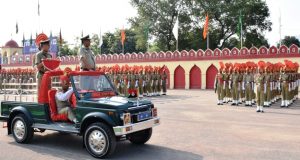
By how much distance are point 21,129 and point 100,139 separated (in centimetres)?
256

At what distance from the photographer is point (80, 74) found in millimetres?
8336

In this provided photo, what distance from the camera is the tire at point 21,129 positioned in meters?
8.76

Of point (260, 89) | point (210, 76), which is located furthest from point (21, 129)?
point (210, 76)

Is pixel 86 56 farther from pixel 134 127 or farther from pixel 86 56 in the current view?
pixel 134 127

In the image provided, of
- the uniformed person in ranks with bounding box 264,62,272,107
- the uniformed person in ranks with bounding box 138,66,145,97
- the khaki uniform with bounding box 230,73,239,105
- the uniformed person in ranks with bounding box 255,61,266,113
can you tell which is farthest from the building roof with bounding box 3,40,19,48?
the uniformed person in ranks with bounding box 255,61,266,113

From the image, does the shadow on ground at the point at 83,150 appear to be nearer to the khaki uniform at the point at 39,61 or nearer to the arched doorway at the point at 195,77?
the khaki uniform at the point at 39,61

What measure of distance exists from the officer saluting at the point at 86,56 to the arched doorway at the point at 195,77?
75.4ft

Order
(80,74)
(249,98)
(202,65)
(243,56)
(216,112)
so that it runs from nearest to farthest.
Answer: (80,74), (216,112), (249,98), (243,56), (202,65)

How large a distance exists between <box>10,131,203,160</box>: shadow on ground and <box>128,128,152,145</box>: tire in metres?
0.13

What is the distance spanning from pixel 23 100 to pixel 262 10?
4693 centimetres

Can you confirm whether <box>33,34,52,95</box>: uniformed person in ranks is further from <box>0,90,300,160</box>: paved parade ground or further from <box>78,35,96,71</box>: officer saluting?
<box>0,90,300,160</box>: paved parade ground

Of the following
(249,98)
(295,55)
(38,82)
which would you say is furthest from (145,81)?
(38,82)

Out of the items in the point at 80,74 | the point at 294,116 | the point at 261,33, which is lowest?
the point at 294,116

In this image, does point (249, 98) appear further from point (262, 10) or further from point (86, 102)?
point (262, 10)
